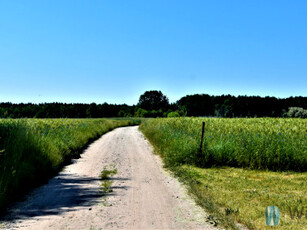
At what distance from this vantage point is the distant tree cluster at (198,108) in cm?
6606

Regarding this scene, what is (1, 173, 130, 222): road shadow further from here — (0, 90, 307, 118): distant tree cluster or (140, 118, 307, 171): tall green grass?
(0, 90, 307, 118): distant tree cluster

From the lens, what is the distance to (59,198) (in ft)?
22.4

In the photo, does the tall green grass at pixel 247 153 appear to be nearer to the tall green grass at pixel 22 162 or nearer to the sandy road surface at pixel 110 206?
the sandy road surface at pixel 110 206

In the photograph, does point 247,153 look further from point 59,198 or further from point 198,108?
point 198,108

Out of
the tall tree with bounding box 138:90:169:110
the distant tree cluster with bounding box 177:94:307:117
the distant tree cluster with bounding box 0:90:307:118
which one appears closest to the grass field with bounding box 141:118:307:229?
the distant tree cluster with bounding box 0:90:307:118

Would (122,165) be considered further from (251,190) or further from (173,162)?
(251,190)

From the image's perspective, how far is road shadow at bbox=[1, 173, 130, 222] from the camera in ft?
19.4

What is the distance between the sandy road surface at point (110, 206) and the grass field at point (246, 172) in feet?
2.02

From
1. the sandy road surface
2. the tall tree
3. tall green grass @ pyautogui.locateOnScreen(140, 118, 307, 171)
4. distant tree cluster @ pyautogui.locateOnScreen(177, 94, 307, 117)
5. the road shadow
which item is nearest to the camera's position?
the sandy road surface

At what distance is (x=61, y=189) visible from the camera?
7.67m

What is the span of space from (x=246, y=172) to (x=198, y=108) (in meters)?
79.3

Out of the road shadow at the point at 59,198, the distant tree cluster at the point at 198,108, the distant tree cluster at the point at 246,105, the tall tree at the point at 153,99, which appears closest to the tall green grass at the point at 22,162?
the road shadow at the point at 59,198

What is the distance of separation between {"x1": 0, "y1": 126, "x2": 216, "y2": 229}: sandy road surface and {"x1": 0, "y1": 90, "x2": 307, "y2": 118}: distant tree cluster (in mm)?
43234

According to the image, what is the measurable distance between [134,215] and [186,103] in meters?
90.0
